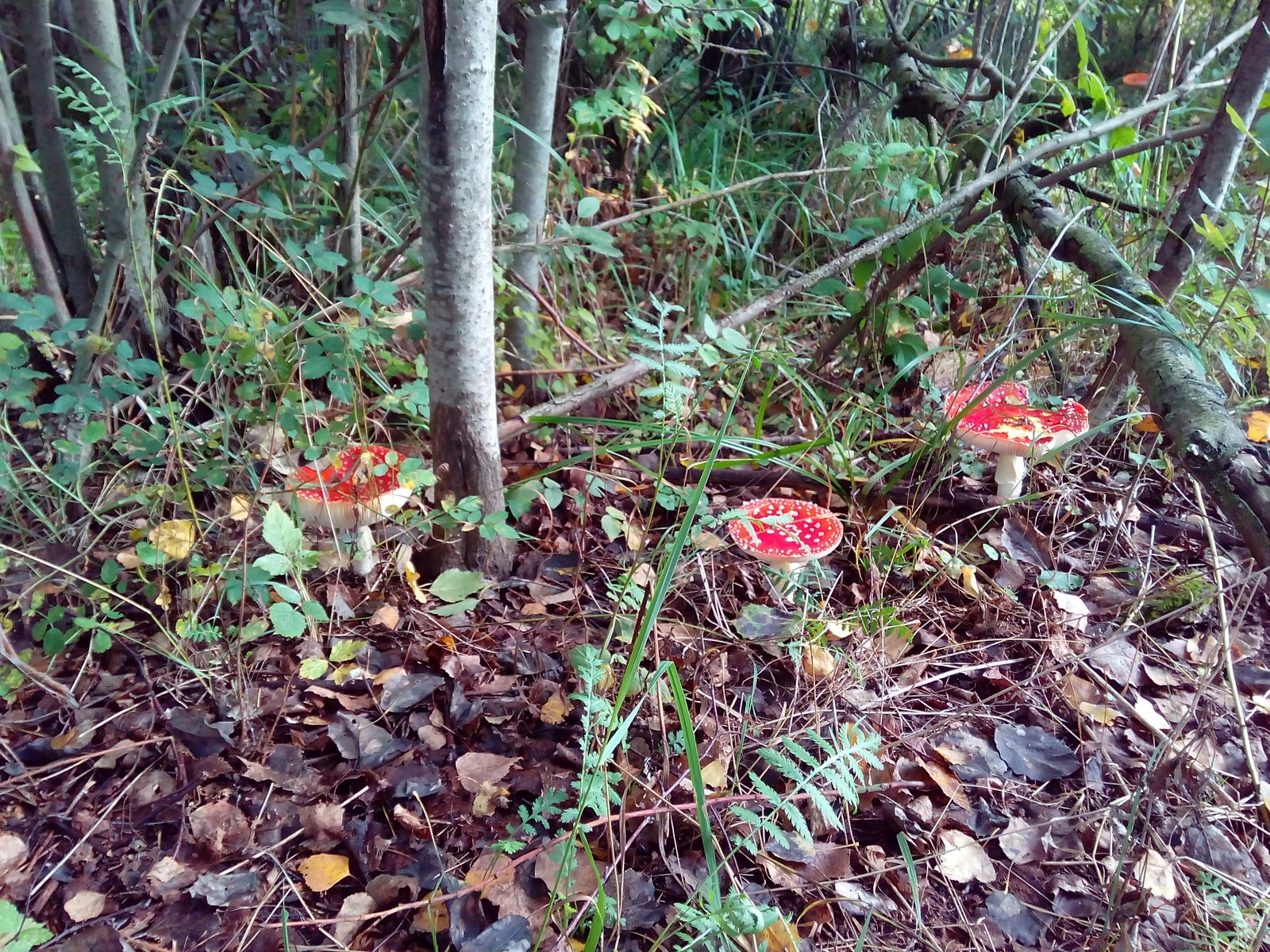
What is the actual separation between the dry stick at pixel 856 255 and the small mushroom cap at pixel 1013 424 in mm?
535

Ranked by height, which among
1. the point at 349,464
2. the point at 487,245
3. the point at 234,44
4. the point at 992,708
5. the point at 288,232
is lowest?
the point at 992,708

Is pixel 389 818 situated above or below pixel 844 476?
below

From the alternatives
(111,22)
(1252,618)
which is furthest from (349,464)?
(1252,618)

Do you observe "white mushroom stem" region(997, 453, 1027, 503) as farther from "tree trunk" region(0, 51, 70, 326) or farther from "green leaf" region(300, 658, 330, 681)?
"tree trunk" region(0, 51, 70, 326)

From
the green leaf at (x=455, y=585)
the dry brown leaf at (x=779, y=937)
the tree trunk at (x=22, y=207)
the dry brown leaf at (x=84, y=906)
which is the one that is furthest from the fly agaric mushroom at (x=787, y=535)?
the tree trunk at (x=22, y=207)

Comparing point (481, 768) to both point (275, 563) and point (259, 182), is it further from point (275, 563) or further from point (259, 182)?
point (259, 182)

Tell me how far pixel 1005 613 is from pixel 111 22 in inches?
112

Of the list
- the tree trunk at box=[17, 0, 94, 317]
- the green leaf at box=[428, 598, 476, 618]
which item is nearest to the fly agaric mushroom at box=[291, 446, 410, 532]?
the green leaf at box=[428, 598, 476, 618]

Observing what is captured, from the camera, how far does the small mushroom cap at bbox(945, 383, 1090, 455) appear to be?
2014mm

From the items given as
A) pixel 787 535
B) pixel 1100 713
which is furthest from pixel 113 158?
pixel 1100 713

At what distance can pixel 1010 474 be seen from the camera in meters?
2.23

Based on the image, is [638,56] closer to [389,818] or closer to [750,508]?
[750,508]

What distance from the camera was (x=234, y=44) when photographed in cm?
297

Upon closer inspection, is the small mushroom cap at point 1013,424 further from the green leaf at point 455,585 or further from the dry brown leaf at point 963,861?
the green leaf at point 455,585
